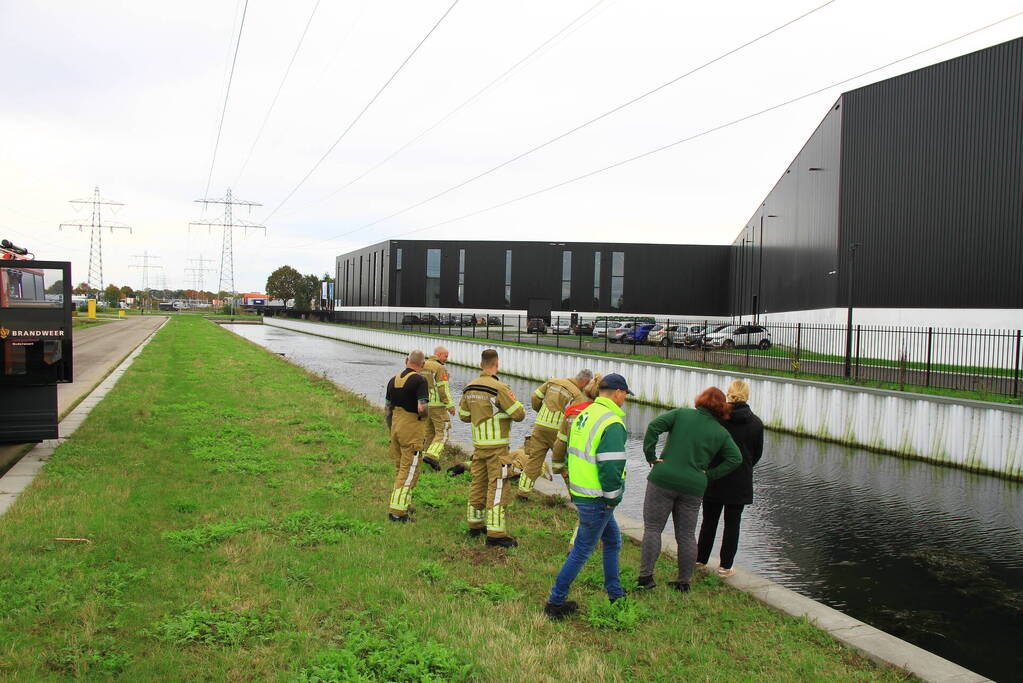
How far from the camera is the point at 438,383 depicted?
10.1 meters

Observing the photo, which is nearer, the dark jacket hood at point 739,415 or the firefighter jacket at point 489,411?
the dark jacket hood at point 739,415

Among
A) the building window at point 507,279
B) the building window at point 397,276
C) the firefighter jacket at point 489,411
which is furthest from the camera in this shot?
the building window at point 397,276

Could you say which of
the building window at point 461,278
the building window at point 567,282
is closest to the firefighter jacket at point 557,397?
the building window at point 567,282

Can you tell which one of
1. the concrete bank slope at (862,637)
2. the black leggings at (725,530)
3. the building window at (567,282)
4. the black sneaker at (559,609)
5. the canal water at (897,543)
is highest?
the building window at (567,282)

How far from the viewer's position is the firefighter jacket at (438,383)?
32.9 feet

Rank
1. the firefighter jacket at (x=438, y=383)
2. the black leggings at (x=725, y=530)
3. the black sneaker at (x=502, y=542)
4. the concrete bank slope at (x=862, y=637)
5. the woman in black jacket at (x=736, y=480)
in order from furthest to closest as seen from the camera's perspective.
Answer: the firefighter jacket at (x=438, y=383) < the black sneaker at (x=502, y=542) < the black leggings at (x=725, y=530) < the woman in black jacket at (x=736, y=480) < the concrete bank slope at (x=862, y=637)

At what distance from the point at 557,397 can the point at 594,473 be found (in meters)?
2.88

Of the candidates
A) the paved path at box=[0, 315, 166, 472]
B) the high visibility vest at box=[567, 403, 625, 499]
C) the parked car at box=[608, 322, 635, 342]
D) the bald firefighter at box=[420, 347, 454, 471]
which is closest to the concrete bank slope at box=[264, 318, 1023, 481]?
the bald firefighter at box=[420, 347, 454, 471]

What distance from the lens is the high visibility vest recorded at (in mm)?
5578

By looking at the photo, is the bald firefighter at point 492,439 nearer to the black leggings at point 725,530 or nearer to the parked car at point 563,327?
the black leggings at point 725,530

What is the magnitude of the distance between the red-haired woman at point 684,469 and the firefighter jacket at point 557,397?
6.33ft

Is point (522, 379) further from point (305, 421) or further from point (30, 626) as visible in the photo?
point (30, 626)

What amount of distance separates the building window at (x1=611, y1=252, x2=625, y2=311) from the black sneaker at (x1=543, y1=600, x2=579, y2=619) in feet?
266

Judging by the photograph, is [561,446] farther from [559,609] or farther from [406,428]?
[559,609]
